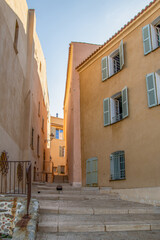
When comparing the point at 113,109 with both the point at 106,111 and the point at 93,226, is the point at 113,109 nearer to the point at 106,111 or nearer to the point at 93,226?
the point at 106,111

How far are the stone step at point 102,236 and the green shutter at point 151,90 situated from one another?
5384 mm

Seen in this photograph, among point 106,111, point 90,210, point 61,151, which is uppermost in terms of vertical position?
point 106,111

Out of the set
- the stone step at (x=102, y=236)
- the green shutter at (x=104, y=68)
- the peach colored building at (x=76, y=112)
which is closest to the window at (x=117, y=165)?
the peach colored building at (x=76, y=112)

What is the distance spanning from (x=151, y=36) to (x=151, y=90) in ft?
8.09

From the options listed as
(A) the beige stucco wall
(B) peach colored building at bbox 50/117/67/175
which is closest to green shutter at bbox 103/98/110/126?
(A) the beige stucco wall

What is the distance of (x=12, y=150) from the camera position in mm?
11156

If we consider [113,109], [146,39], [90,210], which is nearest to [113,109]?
[113,109]

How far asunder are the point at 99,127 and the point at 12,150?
4.66 m

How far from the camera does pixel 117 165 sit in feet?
39.3

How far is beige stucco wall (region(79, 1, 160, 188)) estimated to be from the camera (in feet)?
33.6

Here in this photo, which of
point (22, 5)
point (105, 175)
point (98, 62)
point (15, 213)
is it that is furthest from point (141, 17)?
point (15, 213)

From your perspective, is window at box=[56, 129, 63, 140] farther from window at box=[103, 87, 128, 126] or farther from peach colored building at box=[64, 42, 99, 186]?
window at box=[103, 87, 128, 126]

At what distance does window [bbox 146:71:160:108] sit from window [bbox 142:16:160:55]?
1.27 meters

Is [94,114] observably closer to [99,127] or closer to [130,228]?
[99,127]
